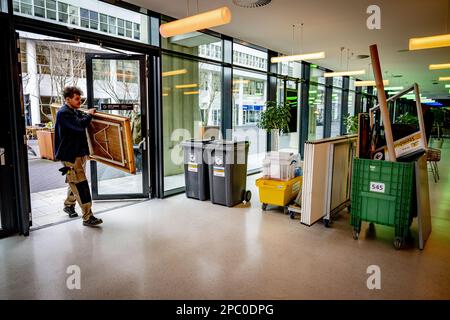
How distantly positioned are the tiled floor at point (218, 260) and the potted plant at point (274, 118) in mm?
3436

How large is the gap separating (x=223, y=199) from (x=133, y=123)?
193 cm

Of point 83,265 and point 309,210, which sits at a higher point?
point 309,210

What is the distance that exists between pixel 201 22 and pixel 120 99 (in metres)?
2.07

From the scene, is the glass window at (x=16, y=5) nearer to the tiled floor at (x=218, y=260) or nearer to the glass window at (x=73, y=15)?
the glass window at (x=73, y=15)

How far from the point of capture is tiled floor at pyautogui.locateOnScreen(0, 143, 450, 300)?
7.83 ft

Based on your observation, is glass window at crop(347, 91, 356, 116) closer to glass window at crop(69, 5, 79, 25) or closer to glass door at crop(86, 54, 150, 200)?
glass door at crop(86, 54, 150, 200)

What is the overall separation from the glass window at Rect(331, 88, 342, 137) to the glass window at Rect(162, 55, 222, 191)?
6.34 metres

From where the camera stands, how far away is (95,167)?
4.59 meters

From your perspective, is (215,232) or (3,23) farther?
(215,232)

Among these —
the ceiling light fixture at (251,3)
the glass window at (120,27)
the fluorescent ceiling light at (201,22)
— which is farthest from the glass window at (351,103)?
the fluorescent ceiling light at (201,22)

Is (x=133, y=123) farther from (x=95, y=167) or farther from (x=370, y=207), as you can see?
(x=370, y=207)

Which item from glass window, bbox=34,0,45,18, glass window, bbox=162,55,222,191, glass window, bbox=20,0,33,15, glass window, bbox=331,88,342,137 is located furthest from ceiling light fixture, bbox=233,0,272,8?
glass window, bbox=331,88,342,137

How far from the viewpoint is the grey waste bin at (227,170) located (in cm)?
450
